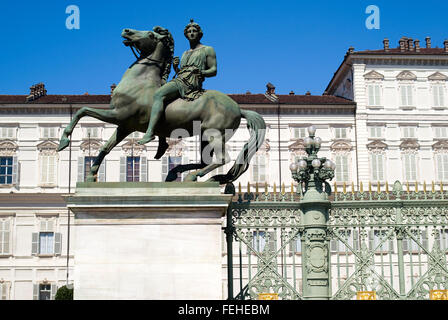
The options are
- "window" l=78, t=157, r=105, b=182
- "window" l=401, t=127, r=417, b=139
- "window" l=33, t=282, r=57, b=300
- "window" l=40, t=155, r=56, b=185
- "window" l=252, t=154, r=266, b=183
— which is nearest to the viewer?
"window" l=33, t=282, r=57, b=300

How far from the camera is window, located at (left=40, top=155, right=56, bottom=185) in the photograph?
4209 centimetres

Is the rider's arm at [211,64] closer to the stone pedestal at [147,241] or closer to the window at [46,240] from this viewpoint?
the stone pedestal at [147,241]

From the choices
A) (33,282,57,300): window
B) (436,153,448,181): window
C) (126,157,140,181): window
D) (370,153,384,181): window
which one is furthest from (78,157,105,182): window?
(436,153,448,181): window

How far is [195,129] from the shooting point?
1089 cm

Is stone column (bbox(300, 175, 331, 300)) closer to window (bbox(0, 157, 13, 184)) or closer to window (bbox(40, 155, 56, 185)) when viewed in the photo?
window (bbox(40, 155, 56, 185))

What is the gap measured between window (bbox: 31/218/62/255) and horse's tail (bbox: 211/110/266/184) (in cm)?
3220

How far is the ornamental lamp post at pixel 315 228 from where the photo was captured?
11.0 meters

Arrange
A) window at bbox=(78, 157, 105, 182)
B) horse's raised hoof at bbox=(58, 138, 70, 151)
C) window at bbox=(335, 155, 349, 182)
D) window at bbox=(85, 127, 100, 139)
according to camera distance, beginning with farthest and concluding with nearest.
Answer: window at bbox=(85, 127, 100, 139) < window at bbox=(335, 155, 349, 182) < window at bbox=(78, 157, 105, 182) < horse's raised hoof at bbox=(58, 138, 70, 151)

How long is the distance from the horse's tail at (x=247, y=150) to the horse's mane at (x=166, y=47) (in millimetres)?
1448

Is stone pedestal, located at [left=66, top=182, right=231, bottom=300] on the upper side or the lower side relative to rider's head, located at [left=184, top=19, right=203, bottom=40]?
lower

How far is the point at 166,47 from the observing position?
11.1 metres

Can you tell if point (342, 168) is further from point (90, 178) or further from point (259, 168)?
point (90, 178)

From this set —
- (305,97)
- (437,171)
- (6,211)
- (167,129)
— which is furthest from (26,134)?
(167,129)
